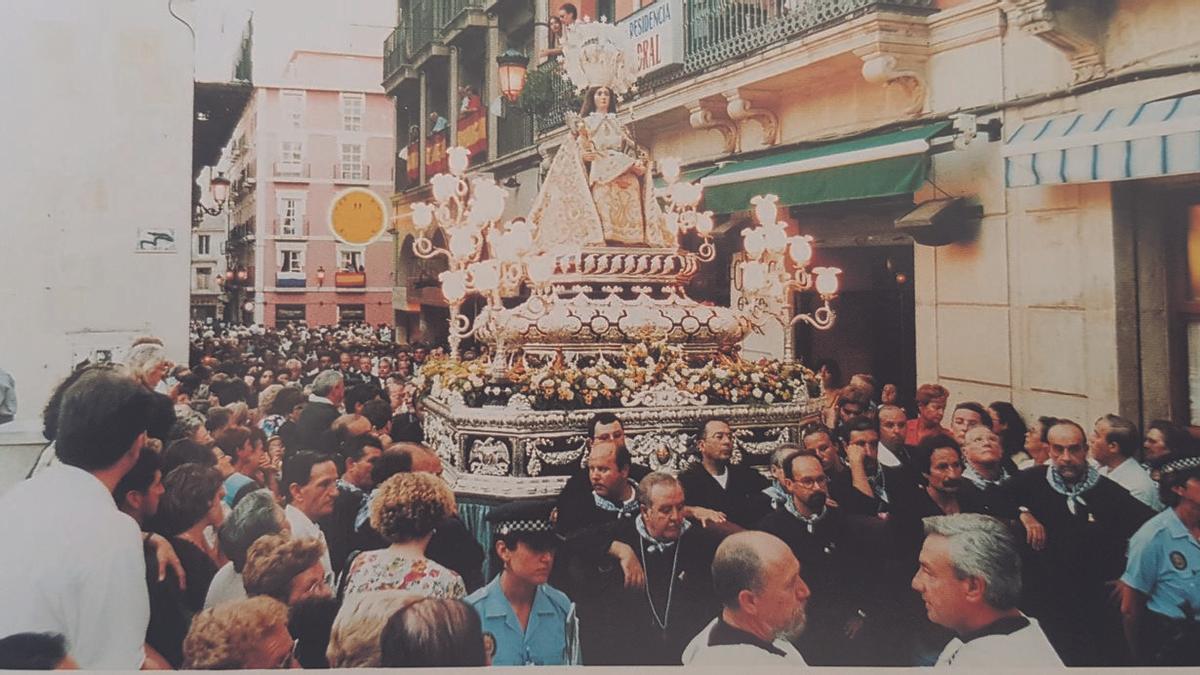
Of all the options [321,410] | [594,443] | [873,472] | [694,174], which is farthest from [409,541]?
[694,174]

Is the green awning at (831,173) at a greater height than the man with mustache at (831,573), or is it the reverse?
the green awning at (831,173)

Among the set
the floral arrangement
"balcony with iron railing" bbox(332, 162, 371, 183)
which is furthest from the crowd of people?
"balcony with iron railing" bbox(332, 162, 371, 183)

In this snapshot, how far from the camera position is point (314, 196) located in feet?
12.3

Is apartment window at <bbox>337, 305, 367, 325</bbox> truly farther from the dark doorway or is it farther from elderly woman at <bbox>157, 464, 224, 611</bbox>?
the dark doorway

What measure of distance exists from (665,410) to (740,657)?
1031 mm

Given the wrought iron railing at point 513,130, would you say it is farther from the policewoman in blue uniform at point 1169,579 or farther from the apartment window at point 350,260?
the policewoman in blue uniform at point 1169,579

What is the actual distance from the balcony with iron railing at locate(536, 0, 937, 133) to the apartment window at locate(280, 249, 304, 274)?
132 cm

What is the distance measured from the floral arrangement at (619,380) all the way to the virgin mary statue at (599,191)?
24.2 inches

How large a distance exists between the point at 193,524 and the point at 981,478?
309 cm

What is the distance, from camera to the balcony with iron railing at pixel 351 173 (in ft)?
12.5

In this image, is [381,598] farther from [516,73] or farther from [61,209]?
[516,73]

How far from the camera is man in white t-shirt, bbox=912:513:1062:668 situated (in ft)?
10.1

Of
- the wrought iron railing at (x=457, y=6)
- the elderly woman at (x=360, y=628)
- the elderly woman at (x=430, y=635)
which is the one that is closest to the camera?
the elderly woman at (x=430, y=635)

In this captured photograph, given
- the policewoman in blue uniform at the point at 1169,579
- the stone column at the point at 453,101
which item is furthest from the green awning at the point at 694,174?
the policewoman in blue uniform at the point at 1169,579
